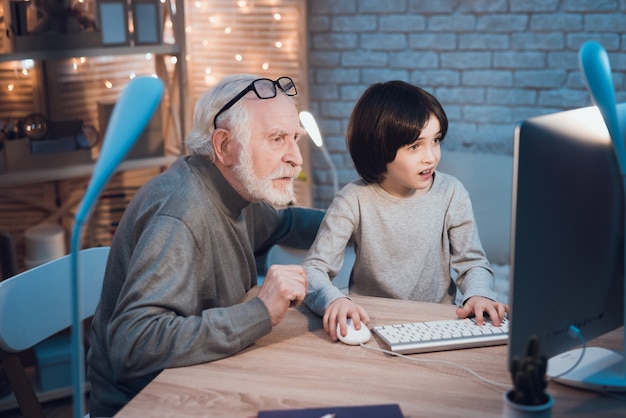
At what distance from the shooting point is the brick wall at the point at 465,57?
331 centimetres

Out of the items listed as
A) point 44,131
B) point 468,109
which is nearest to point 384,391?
point 44,131

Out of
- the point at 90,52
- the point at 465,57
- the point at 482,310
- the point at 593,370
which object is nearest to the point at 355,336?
the point at 482,310

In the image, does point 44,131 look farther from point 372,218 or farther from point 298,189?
point 372,218

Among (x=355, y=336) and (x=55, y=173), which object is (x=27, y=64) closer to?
(x=55, y=173)

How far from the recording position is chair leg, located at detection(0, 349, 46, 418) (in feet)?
5.88

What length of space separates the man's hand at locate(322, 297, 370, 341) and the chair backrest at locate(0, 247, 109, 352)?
1.76 ft

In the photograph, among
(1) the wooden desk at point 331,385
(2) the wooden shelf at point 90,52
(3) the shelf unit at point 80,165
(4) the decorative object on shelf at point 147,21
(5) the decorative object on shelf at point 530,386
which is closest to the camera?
(5) the decorative object on shelf at point 530,386

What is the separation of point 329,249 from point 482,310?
0.40 meters

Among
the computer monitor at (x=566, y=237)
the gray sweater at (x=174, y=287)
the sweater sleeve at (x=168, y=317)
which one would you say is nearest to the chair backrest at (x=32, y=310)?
the gray sweater at (x=174, y=287)

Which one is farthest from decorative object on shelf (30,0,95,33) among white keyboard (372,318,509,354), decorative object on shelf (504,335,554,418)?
decorative object on shelf (504,335,554,418)

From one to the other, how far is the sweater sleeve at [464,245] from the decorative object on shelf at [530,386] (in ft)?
2.60

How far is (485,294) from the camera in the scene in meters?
1.70

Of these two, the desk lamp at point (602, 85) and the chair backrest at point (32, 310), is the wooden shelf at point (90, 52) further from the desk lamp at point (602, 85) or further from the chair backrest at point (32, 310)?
the desk lamp at point (602, 85)

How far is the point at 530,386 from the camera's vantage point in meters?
1.02
